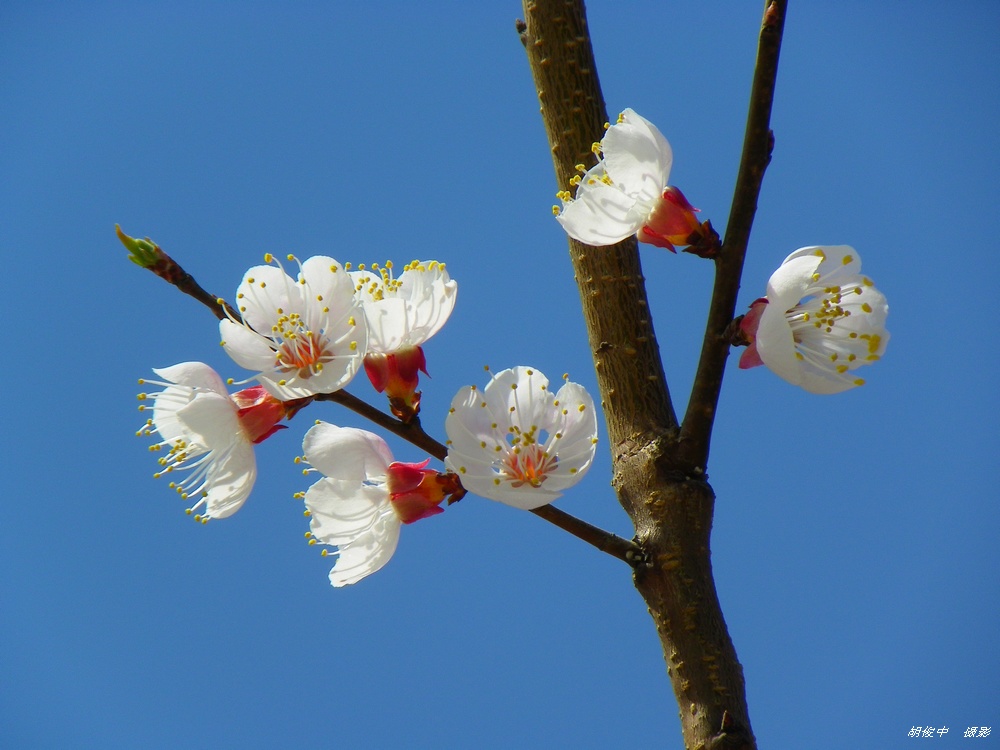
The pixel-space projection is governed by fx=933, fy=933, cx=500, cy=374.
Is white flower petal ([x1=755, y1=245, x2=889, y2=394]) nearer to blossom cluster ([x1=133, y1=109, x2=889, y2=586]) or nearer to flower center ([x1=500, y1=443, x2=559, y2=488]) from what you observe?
blossom cluster ([x1=133, y1=109, x2=889, y2=586])

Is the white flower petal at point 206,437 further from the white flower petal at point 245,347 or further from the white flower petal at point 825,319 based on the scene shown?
the white flower petal at point 825,319

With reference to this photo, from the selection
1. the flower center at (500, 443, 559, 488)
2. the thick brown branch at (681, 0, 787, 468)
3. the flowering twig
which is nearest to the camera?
the thick brown branch at (681, 0, 787, 468)

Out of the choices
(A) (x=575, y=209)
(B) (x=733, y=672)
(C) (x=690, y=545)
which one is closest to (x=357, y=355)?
(A) (x=575, y=209)

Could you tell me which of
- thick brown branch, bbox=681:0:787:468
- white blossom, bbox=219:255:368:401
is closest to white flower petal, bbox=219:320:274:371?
white blossom, bbox=219:255:368:401

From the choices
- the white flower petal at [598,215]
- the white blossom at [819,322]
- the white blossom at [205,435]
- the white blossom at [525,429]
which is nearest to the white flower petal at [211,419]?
the white blossom at [205,435]

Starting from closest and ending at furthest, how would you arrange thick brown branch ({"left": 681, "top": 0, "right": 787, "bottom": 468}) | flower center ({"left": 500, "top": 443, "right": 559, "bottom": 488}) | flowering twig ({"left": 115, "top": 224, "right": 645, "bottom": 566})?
thick brown branch ({"left": 681, "top": 0, "right": 787, "bottom": 468}), flowering twig ({"left": 115, "top": 224, "right": 645, "bottom": 566}), flower center ({"left": 500, "top": 443, "right": 559, "bottom": 488})

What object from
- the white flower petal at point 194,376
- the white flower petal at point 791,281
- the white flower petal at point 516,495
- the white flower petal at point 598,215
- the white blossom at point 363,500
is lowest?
the white flower petal at point 516,495

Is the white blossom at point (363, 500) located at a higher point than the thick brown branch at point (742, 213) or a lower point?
lower
